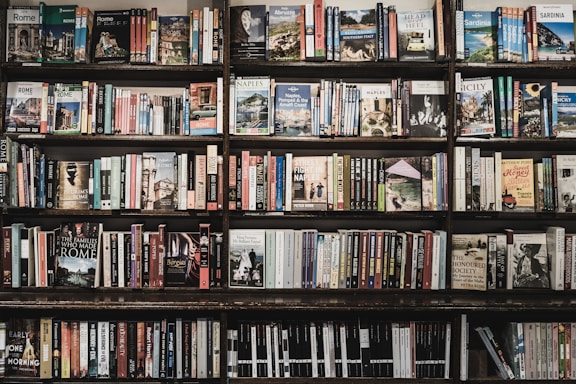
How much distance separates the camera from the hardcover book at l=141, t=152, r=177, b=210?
2.68m

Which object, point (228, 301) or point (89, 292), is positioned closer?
point (228, 301)

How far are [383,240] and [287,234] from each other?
0.50 meters

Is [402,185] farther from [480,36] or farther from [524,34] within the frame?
[524,34]

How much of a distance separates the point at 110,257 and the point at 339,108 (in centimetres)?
144

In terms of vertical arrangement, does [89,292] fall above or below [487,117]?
below

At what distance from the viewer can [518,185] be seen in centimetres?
267

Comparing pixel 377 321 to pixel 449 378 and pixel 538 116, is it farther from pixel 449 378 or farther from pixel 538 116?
pixel 538 116

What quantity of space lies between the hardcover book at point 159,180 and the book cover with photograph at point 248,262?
16.6 inches

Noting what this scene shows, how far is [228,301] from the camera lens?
2480 millimetres

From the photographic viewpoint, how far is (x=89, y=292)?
264 centimetres

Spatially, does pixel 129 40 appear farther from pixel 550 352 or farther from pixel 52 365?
pixel 550 352

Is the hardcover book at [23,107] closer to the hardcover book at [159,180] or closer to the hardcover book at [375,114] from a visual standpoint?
the hardcover book at [159,180]

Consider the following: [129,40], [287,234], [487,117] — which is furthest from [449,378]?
[129,40]

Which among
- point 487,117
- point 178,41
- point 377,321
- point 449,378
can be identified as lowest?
point 449,378
